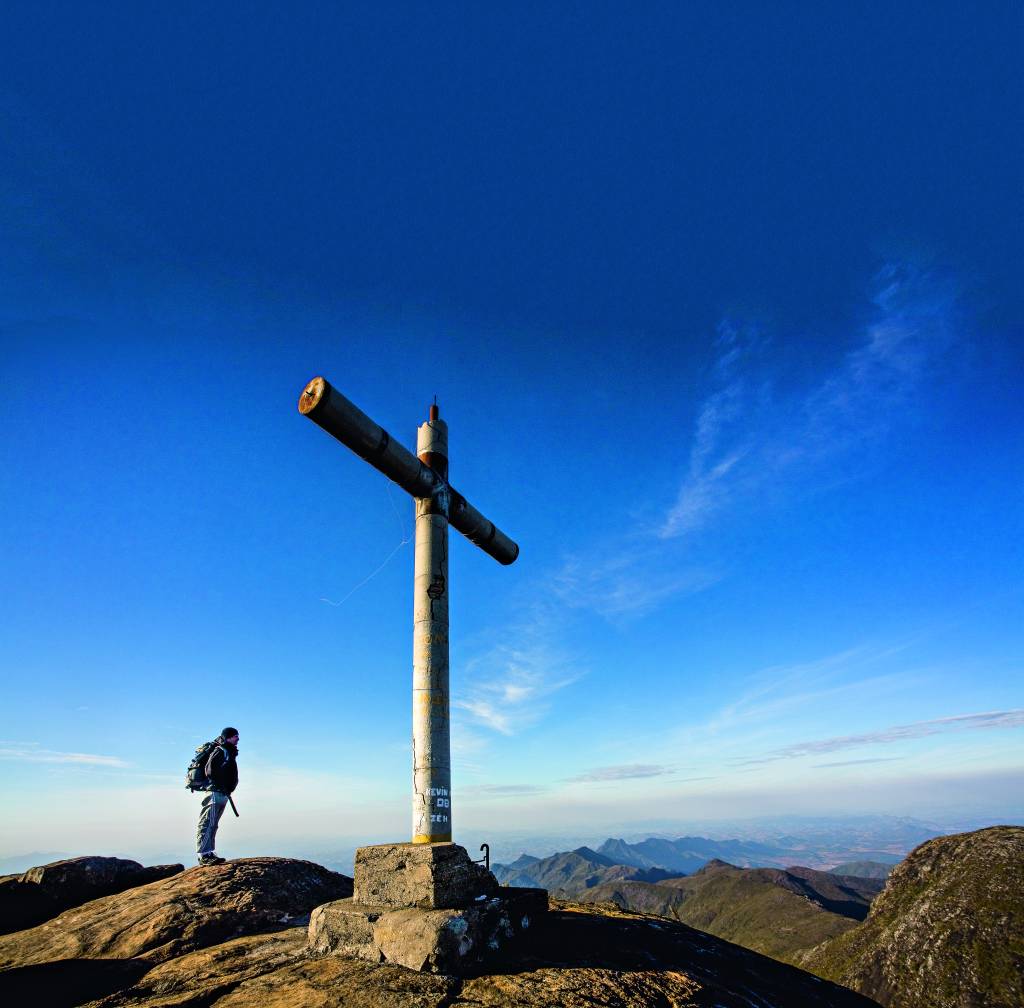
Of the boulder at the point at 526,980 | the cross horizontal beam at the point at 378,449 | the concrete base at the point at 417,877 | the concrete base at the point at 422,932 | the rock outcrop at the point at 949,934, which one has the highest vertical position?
the cross horizontal beam at the point at 378,449

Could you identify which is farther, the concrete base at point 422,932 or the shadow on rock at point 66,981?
the shadow on rock at point 66,981

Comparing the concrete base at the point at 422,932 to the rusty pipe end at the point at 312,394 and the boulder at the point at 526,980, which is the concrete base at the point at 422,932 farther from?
the rusty pipe end at the point at 312,394

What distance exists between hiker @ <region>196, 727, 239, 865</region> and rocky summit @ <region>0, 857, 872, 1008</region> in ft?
2.97

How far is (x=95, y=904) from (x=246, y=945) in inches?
241

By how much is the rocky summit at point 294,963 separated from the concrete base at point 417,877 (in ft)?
2.91

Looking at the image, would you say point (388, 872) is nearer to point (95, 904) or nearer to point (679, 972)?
point (679, 972)

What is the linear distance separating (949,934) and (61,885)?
39.6 meters

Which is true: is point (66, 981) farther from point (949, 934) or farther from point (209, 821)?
point (949, 934)

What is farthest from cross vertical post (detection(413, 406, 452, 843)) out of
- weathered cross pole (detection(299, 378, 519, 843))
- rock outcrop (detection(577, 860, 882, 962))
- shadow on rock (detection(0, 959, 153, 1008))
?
rock outcrop (detection(577, 860, 882, 962))

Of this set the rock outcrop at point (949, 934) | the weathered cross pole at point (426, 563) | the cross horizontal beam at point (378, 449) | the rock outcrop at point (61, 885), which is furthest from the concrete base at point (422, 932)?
the rock outcrop at point (949, 934)

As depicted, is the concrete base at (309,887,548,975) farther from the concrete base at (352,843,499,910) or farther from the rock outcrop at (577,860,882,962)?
the rock outcrop at (577,860,882,962)

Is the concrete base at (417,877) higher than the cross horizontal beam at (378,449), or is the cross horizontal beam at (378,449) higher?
the cross horizontal beam at (378,449)

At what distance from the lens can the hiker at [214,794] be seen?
1398 centimetres

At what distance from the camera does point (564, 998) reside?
6.92 m
